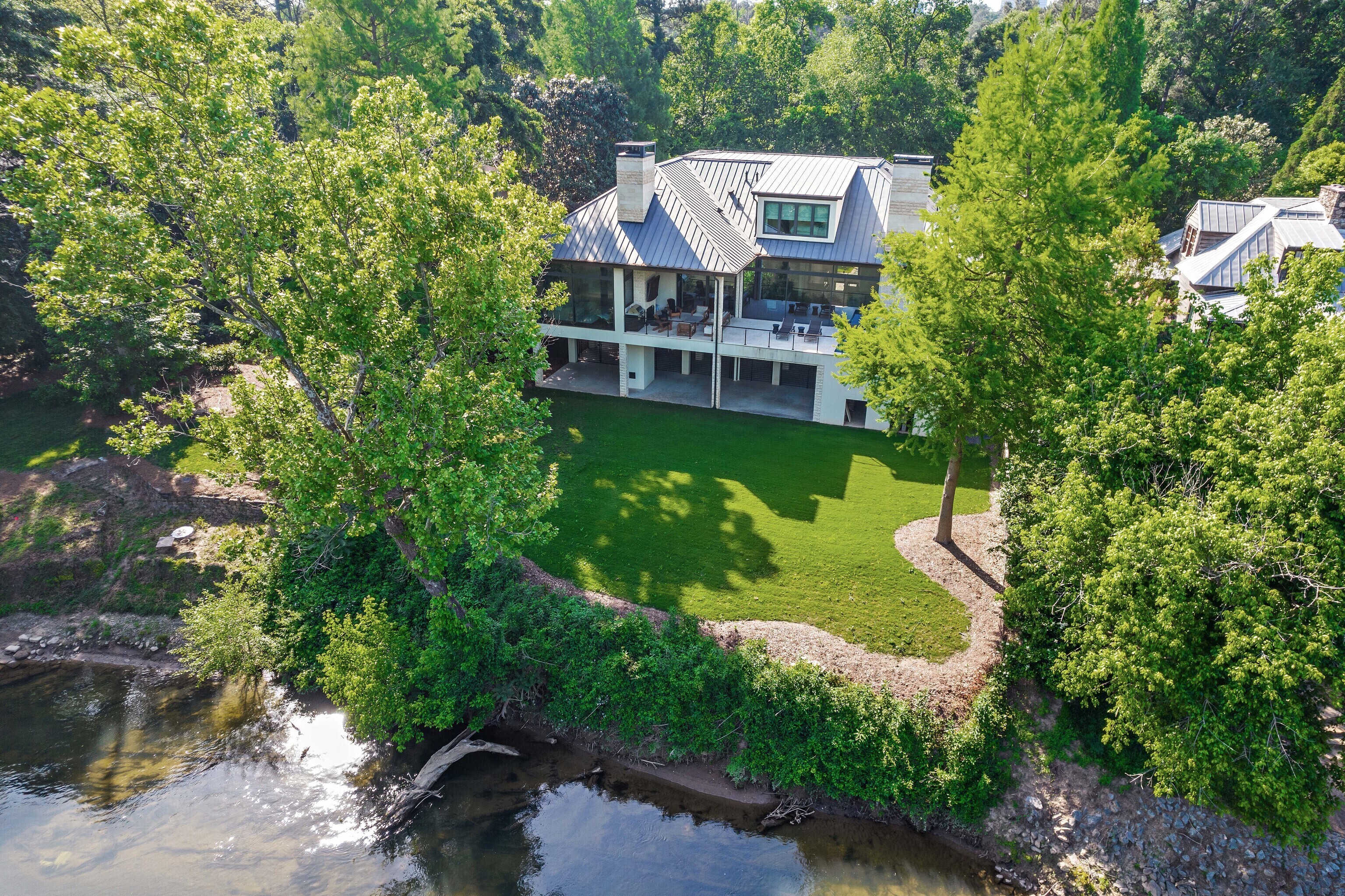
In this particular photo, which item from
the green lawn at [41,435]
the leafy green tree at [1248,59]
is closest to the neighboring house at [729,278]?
the green lawn at [41,435]

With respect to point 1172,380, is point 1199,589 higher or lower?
lower

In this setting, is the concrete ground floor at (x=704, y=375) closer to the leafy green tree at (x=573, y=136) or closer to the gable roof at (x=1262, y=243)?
the leafy green tree at (x=573, y=136)

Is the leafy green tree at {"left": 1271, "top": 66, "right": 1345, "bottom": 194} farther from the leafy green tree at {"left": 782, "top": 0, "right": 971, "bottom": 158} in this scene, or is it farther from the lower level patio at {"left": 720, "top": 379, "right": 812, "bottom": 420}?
the lower level patio at {"left": 720, "top": 379, "right": 812, "bottom": 420}

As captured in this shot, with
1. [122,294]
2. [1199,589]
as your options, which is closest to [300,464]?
[122,294]

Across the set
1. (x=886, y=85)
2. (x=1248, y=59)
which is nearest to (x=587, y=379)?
(x=886, y=85)

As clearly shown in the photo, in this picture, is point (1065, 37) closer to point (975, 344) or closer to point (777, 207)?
point (975, 344)

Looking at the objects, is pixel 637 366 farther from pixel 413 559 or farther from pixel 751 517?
pixel 413 559
